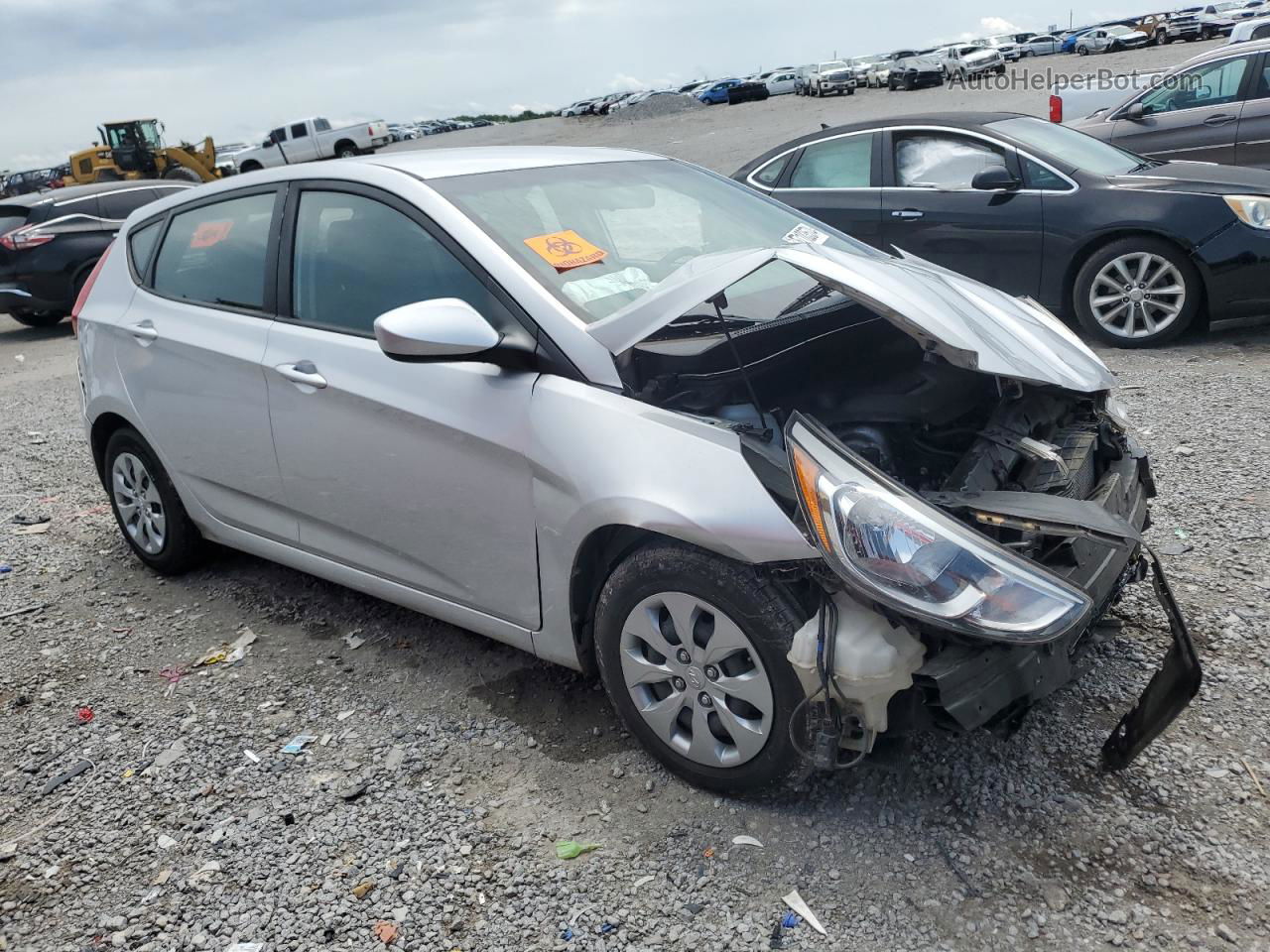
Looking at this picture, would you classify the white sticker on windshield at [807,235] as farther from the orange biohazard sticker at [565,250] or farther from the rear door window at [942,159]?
the rear door window at [942,159]

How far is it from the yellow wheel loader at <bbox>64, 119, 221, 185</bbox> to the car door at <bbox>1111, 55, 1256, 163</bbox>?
84.8ft

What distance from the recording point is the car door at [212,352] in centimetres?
365

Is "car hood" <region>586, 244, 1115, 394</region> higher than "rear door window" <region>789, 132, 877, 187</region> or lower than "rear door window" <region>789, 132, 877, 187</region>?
lower

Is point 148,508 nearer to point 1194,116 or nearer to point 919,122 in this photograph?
point 919,122

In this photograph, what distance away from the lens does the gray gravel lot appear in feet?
7.82

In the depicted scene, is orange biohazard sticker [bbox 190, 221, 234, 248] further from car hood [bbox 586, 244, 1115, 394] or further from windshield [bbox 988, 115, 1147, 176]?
windshield [bbox 988, 115, 1147, 176]

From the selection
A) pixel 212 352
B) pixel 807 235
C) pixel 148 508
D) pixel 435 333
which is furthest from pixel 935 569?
pixel 148 508

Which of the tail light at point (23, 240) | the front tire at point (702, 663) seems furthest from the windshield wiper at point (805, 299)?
the tail light at point (23, 240)

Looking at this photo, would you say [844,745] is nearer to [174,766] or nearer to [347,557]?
[347,557]

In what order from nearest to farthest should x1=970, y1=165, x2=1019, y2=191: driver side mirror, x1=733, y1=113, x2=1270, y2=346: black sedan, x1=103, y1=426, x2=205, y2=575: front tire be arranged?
x1=103, y1=426, x2=205, y2=575: front tire, x1=733, y1=113, x2=1270, y2=346: black sedan, x1=970, y1=165, x2=1019, y2=191: driver side mirror

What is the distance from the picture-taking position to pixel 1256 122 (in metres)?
9.12

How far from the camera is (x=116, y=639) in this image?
4066 millimetres

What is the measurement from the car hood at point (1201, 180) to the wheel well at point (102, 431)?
233 inches

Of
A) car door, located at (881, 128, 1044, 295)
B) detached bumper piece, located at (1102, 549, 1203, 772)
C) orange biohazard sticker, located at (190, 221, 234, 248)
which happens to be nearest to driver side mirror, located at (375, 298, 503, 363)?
orange biohazard sticker, located at (190, 221, 234, 248)
